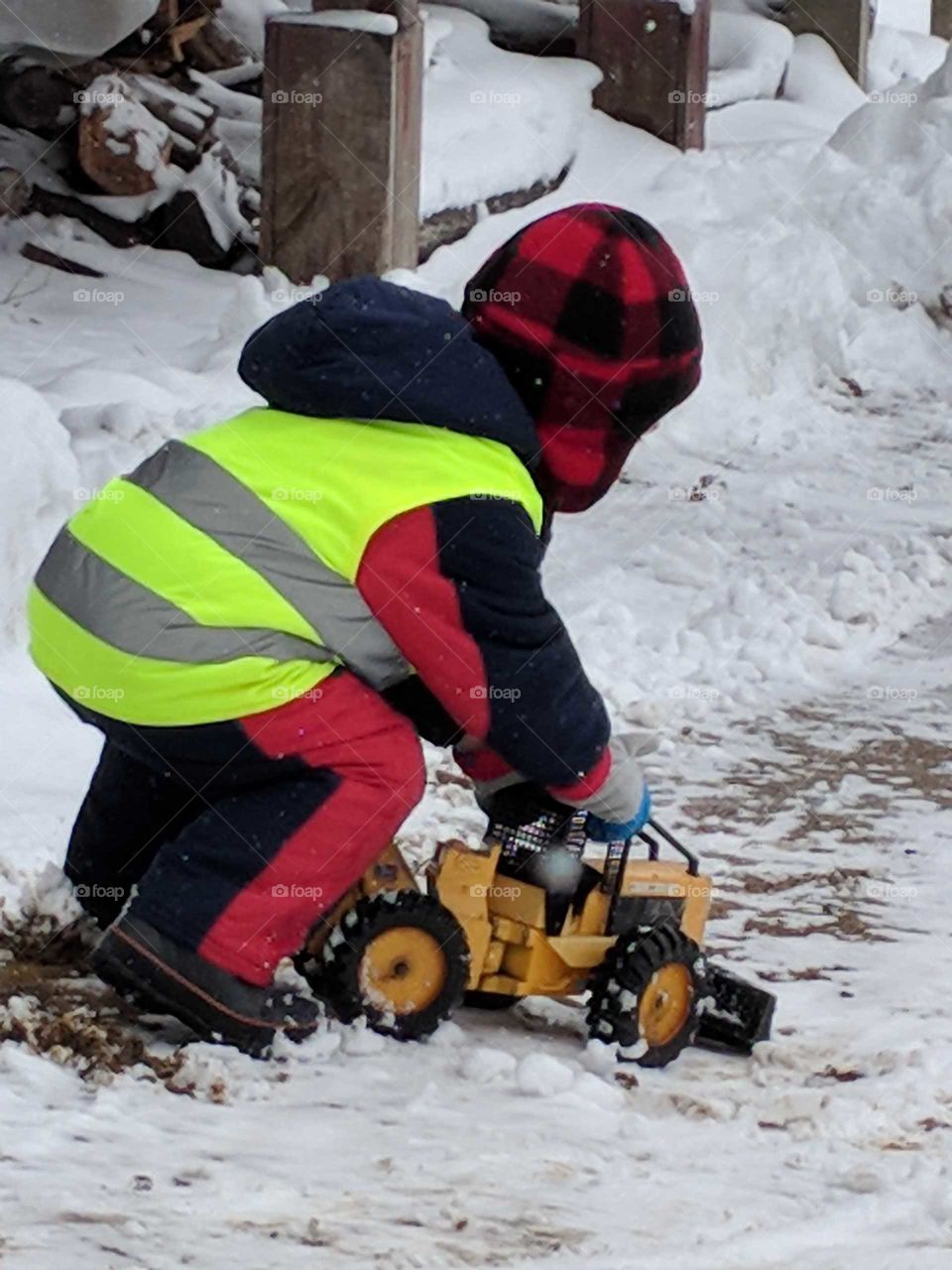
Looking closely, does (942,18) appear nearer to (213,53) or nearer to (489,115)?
(489,115)

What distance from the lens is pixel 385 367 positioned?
2.88 meters

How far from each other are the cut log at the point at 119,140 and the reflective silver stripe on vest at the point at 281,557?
5.20 meters

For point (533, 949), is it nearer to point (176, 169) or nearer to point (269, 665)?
point (269, 665)

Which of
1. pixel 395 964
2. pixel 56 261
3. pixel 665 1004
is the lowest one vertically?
pixel 56 261

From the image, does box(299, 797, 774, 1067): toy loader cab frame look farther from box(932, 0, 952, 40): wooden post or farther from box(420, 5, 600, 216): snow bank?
box(932, 0, 952, 40): wooden post

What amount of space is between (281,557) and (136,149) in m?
5.33

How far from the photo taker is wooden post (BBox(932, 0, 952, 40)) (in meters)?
14.1

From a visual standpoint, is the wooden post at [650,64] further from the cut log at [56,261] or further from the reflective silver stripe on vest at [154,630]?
the reflective silver stripe on vest at [154,630]

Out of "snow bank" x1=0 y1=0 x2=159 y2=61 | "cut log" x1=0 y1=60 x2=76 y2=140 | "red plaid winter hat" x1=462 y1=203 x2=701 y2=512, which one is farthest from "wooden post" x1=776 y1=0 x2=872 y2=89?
"red plaid winter hat" x1=462 y1=203 x2=701 y2=512

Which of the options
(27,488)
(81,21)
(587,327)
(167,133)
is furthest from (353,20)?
(587,327)

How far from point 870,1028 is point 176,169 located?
5.51 metres

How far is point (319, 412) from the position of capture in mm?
2959

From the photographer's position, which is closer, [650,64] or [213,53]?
[213,53]

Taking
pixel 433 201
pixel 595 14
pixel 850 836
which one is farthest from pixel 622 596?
pixel 595 14
